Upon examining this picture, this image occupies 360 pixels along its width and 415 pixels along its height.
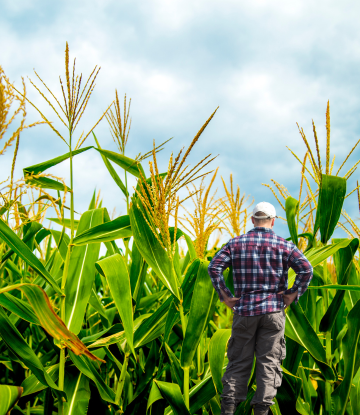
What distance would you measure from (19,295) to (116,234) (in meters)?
1.20

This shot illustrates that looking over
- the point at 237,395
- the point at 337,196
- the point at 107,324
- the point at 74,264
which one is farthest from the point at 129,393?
the point at 337,196

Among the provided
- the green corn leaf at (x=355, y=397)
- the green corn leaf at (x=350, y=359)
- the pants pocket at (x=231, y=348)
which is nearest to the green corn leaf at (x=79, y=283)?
the pants pocket at (x=231, y=348)

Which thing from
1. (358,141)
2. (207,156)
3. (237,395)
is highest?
(358,141)

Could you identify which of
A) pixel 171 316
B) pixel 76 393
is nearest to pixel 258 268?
pixel 171 316

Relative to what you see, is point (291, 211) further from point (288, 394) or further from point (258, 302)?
point (288, 394)

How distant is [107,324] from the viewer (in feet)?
8.49

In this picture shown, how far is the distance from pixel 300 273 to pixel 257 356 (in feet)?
1.83

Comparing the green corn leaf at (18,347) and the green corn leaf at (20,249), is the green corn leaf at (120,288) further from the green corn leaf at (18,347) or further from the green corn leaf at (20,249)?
the green corn leaf at (18,347)

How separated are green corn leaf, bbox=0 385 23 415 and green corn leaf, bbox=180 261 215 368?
3.03 feet

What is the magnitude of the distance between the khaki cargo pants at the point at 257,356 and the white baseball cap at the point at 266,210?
0.58 metres

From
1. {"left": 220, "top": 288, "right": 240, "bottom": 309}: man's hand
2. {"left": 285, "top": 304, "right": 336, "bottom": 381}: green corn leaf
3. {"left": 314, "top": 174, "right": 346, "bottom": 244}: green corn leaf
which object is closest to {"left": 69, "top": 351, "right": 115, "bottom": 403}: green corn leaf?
{"left": 220, "top": 288, "right": 240, "bottom": 309}: man's hand

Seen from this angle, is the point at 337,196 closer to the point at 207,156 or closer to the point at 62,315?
the point at 207,156

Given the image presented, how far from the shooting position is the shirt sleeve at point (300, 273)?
1925 mm

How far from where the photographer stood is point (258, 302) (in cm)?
200
